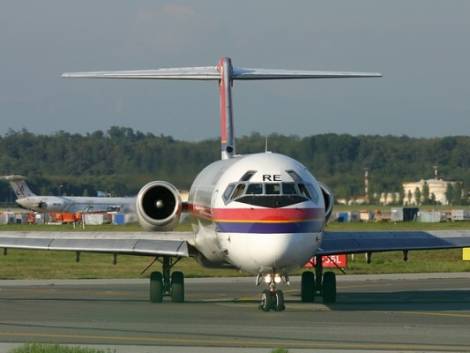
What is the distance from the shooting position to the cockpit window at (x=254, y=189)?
810 inches

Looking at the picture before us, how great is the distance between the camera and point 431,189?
5756 cm

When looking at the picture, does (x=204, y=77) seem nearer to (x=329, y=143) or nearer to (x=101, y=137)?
(x=329, y=143)

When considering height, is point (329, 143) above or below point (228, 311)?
above

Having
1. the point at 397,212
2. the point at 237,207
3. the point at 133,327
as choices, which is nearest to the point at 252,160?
the point at 237,207

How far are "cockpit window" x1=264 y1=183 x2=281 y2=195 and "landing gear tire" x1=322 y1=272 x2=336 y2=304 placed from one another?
166 inches

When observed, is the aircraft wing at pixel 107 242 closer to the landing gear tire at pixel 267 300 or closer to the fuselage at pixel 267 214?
the fuselage at pixel 267 214

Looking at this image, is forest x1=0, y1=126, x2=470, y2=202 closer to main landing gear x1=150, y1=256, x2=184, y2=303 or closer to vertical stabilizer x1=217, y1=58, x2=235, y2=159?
vertical stabilizer x1=217, y1=58, x2=235, y2=159

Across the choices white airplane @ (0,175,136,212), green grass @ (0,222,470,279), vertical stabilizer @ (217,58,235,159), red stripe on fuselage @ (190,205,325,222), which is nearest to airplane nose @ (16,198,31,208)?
white airplane @ (0,175,136,212)

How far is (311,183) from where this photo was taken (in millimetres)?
21094

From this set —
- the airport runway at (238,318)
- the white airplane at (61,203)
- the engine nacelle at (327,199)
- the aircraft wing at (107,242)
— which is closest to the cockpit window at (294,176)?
the airport runway at (238,318)

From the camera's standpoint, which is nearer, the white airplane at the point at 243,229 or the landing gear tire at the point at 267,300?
the white airplane at the point at 243,229

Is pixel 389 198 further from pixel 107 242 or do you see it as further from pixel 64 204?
pixel 64 204

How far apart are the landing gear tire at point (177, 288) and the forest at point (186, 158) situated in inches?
200

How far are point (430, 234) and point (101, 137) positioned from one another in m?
30.5
